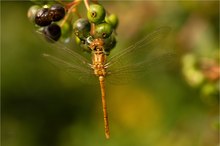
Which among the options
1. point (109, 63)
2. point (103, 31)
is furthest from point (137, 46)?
point (103, 31)

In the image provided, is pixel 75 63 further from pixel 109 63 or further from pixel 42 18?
pixel 42 18

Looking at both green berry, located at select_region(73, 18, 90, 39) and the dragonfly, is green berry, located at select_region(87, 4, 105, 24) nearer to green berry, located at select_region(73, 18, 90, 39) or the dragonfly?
green berry, located at select_region(73, 18, 90, 39)

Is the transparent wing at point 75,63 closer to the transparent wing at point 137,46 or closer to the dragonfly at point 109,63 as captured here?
the dragonfly at point 109,63

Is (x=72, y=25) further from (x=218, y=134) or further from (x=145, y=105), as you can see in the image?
(x=145, y=105)

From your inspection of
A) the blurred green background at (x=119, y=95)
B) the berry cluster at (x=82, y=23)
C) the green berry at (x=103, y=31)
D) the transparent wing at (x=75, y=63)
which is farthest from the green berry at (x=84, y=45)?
the blurred green background at (x=119, y=95)

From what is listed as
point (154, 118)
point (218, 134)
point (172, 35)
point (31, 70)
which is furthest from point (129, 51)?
point (31, 70)

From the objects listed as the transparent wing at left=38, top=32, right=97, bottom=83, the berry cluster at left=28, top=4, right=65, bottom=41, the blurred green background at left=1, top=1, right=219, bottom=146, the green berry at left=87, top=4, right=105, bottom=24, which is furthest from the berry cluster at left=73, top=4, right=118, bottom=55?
the blurred green background at left=1, top=1, right=219, bottom=146
